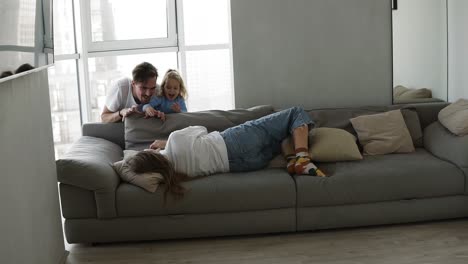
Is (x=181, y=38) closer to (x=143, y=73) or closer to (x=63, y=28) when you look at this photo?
(x=63, y=28)

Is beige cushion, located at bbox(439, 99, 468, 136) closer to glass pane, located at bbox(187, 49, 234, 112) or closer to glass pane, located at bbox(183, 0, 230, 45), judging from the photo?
glass pane, located at bbox(187, 49, 234, 112)

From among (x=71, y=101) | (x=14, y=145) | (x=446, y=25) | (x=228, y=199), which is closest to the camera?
(x=14, y=145)

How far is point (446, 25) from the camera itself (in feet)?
17.5

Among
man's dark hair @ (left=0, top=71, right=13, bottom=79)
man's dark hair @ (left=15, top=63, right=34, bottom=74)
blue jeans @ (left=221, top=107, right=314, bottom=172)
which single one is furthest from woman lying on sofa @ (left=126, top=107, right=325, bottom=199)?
man's dark hair @ (left=0, top=71, right=13, bottom=79)

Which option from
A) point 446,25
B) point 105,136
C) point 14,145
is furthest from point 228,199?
point 446,25

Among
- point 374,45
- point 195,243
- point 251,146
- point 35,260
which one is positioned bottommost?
point 195,243

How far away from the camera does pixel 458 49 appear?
5.24 meters

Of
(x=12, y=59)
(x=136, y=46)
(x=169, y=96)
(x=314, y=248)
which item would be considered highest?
(x=136, y=46)

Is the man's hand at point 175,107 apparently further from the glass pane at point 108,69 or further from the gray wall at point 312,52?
the glass pane at point 108,69

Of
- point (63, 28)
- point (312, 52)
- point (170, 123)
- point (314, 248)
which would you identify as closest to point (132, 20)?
point (63, 28)

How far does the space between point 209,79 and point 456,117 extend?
237 centimetres

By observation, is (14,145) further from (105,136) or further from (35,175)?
(105,136)

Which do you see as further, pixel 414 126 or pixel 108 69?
pixel 108 69

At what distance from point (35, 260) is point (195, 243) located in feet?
4.36
